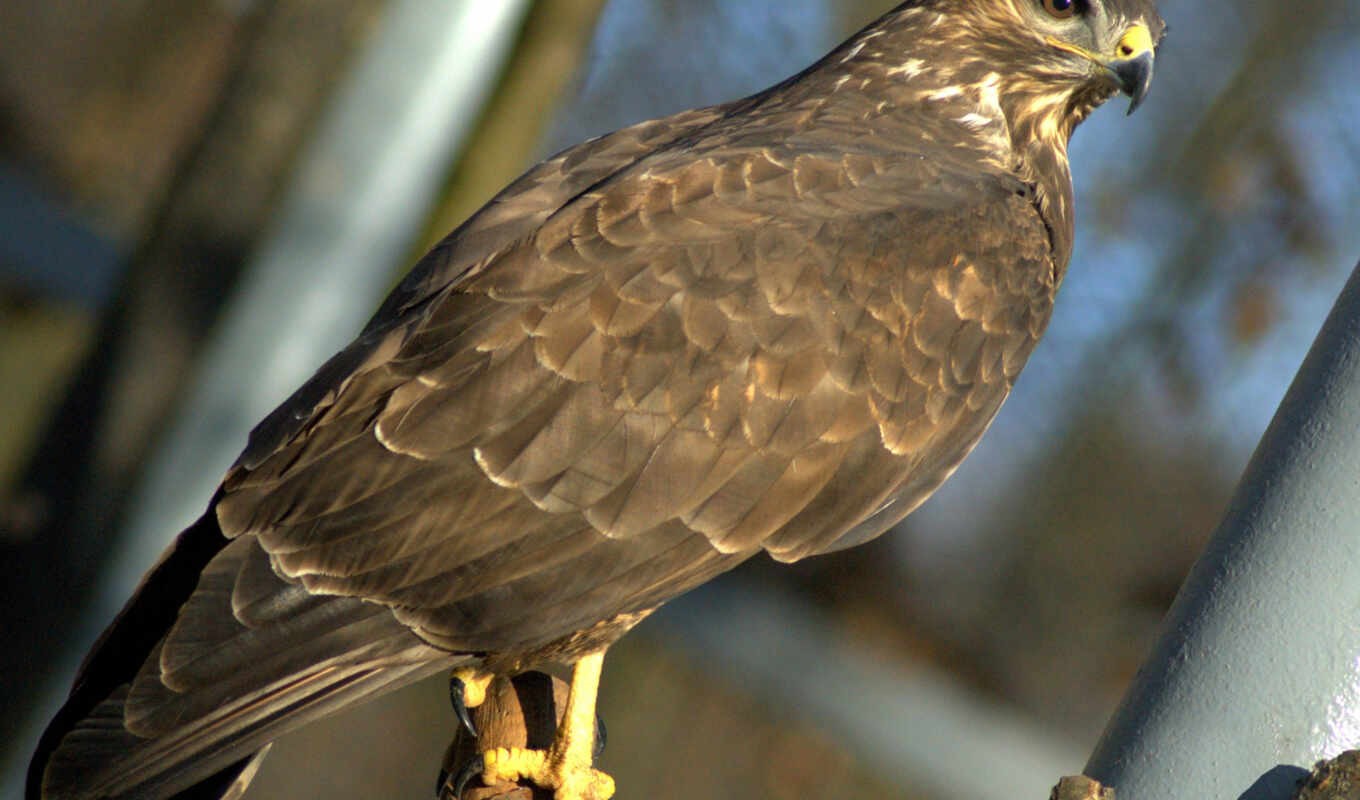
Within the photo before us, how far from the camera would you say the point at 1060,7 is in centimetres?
302

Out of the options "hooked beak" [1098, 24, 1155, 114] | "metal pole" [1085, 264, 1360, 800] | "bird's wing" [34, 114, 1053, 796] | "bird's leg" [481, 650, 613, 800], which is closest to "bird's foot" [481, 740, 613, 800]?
"bird's leg" [481, 650, 613, 800]

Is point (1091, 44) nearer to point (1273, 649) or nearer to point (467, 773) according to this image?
point (1273, 649)

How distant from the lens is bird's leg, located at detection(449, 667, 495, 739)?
245 cm

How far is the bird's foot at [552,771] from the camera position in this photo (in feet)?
8.04

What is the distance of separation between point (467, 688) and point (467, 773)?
16 centimetres

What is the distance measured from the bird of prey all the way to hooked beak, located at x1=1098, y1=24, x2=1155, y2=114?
1.88 ft

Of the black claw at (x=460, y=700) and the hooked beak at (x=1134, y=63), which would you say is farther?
the hooked beak at (x=1134, y=63)

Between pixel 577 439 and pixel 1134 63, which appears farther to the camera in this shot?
pixel 1134 63

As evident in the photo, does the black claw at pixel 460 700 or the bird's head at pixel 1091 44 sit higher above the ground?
the bird's head at pixel 1091 44

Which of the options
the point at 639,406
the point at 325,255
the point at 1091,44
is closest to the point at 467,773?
the point at 639,406

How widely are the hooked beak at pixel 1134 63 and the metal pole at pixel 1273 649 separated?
52.5 inches

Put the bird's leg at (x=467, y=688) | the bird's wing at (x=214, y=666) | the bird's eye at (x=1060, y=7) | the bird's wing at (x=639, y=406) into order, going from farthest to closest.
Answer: the bird's eye at (x=1060, y=7), the bird's leg at (x=467, y=688), the bird's wing at (x=639, y=406), the bird's wing at (x=214, y=666)

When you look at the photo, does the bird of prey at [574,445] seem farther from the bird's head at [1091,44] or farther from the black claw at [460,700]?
the bird's head at [1091,44]

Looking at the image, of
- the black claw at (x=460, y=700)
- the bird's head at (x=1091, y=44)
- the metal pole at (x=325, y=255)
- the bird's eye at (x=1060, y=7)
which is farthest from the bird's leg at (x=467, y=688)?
the bird's eye at (x=1060, y=7)
